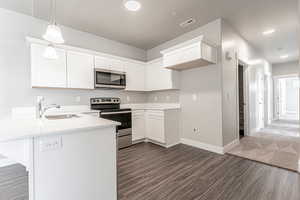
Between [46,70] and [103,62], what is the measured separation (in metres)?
1.14

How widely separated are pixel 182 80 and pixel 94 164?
116 inches

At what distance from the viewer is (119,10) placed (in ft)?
8.43

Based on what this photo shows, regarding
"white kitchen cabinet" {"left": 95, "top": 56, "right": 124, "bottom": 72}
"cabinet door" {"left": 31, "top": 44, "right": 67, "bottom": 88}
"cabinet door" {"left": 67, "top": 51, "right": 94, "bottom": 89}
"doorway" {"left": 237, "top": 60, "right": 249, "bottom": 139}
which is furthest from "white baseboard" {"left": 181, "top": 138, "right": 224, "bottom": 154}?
"cabinet door" {"left": 31, "top": 44, "right": 67, "bottom": 88}

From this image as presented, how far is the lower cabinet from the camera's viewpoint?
11.0 ft

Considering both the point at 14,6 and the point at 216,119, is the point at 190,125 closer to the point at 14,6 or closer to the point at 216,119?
the point at 216,119

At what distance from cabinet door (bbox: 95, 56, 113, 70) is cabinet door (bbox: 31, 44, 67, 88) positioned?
65 centimetres

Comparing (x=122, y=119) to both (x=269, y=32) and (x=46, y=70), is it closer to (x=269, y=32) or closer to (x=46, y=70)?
(x=46, y=70)

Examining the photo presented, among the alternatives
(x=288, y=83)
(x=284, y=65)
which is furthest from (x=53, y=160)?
(x=288, y=83)

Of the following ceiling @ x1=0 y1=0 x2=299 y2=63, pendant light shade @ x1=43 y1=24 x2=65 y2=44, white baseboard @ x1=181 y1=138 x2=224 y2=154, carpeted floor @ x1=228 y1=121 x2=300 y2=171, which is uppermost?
ceiling @ x1=0 y1=0 x2=299 y2=63

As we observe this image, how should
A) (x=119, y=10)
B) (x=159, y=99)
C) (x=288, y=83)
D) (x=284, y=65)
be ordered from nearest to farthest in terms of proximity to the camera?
(x=119, y=10) → (x=159, y=99) → (x=284, y=65) → (x=288, y=83)

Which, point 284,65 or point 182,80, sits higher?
Result: point 284,65

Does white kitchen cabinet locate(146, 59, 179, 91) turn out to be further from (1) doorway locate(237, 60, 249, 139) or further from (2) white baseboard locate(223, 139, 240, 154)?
(1) doorway locate(237, 60, 249, 139)

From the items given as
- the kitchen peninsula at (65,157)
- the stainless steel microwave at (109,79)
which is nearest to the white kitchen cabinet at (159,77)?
the stainless steel microwave at (109,79)

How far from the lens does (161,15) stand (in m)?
2.75
